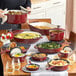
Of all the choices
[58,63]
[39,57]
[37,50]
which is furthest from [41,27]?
[58,63]

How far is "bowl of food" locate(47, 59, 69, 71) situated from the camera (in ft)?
8.54

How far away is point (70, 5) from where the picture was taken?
6.00 meters

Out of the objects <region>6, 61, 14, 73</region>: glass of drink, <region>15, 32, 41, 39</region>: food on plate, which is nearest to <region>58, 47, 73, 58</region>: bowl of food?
<region>6, 61, 14, 73</region>: glass of drink

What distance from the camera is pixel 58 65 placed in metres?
2.63

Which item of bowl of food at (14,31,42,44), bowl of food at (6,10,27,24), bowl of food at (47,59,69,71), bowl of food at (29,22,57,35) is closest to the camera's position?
bowl of food at (47,59,69,71)

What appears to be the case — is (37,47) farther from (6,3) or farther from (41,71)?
(6,3)

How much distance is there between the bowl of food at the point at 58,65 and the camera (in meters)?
2.60

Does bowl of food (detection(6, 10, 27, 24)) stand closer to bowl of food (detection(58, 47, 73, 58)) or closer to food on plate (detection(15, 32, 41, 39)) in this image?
food on plate (detection(15, 32, 41, 39))

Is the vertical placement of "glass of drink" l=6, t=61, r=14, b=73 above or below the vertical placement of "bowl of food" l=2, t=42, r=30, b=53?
below

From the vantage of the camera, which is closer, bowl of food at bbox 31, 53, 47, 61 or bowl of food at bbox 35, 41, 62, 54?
bowl of food at bbox 31, 53, 47, 61

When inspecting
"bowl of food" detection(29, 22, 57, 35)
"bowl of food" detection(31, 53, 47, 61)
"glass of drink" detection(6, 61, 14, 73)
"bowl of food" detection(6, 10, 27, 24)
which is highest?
"bowl of food" detection(6, 10, 27, 24)

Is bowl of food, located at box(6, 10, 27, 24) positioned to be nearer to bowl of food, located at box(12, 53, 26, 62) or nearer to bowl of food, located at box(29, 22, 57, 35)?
bowl of food, located at box(29, 22, 57, 35)

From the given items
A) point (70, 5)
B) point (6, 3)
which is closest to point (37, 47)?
point (6, 3)

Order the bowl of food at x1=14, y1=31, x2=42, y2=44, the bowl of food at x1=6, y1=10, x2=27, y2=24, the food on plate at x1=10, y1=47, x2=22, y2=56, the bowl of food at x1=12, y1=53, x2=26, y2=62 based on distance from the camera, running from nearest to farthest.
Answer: the bowl of food at x1=12, y1=53, x2=26, y2=62, the food on plate at x1=10, y1=47, x2=22, y2=56, the bowl of food at x1=14, y1=31, x2=42, y2=44, the bowl of food at x1=6, y1=10, x2=27, y2=24
